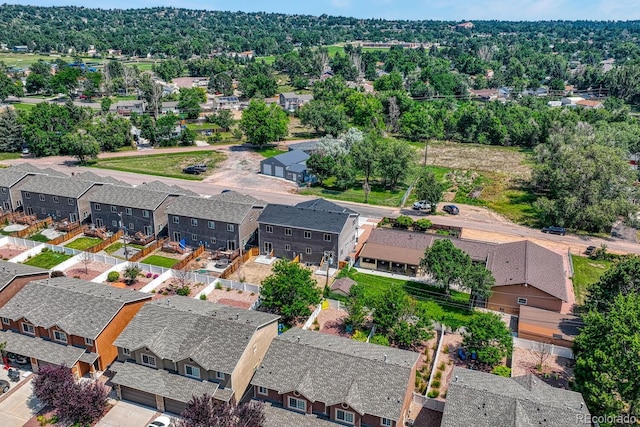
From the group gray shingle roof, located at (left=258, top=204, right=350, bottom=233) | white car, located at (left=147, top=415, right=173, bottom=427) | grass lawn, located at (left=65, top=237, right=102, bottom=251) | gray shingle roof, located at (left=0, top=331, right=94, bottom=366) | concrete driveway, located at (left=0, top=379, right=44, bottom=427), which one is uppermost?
gray shingle roof, located at (left=258, top=204, right=350, bottom=233)

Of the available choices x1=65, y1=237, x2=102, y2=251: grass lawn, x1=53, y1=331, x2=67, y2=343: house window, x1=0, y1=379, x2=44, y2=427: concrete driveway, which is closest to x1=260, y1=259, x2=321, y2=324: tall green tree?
x1=53, y1=331, x2=67, y2=343: house window

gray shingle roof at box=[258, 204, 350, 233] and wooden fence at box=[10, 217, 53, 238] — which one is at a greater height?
gray shingle roof at box=[258, 204, 350, 233]

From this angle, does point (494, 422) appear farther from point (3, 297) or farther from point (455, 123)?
Answer: point (455, 123)

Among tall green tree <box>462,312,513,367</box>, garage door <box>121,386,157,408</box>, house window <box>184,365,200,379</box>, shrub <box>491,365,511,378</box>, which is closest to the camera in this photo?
house window <box>184,365,200,379</box>

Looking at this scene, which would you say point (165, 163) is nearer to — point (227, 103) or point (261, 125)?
point (261, 125)

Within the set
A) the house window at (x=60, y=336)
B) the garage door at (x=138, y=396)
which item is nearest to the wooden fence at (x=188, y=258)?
the house window at (x=60, y=336)

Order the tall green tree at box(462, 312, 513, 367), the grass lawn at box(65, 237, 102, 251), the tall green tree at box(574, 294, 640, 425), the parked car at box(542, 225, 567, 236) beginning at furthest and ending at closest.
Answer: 1. the parked car at box(542, 225, 567, 236)
2. the grass lawn at box(65, 237, 102, 251)
3. the tall green tree at box(462, 312, 513, 367)
4. the tall green tree at box(574, 294, 640, 425)

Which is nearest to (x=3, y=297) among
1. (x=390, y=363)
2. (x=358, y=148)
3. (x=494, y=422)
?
(x=390, y=363)

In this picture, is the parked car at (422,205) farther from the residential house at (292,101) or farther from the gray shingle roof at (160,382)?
the residential house at (292,101)

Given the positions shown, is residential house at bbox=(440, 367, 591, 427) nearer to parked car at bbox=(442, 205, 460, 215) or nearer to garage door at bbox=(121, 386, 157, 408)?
garage door at bbox=(121, 386, 157, 408)

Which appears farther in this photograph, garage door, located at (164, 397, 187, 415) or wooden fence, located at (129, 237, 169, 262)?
wooden fence, located at (129, 237, 169, 262)
